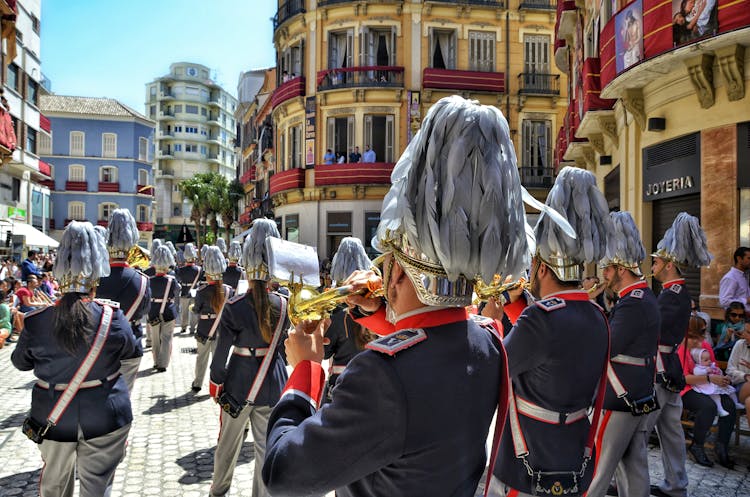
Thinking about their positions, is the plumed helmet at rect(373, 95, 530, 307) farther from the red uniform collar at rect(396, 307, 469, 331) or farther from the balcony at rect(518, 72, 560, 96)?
the balcony at rect(518, 72, 560, 96)

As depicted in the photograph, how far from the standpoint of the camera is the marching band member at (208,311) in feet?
30.9

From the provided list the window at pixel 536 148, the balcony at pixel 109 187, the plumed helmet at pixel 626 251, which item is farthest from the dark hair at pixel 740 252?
the balcony at pixel 109 187

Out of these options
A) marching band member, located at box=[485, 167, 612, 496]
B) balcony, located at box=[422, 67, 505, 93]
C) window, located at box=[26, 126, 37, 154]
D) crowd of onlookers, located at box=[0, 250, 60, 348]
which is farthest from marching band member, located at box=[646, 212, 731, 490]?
window, located at box=[26, 126, 37, 154]

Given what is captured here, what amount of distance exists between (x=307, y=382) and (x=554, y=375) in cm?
184

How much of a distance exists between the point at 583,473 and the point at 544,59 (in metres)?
27.9

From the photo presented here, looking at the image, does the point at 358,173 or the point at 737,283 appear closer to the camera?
the point at 737,283

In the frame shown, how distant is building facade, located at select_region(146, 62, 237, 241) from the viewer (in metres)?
79.2

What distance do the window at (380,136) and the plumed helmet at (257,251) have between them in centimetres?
2210

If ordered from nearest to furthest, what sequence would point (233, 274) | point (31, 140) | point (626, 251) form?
point (626, 251) < point (233, 274) < point (31, 140)

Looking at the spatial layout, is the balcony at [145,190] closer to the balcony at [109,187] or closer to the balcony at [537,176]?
the balcony at [109,187]

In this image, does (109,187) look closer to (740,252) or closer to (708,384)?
(740,252)

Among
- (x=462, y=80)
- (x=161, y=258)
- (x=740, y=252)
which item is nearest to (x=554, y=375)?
(x=740, y=252)

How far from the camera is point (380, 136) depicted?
27.5 metres

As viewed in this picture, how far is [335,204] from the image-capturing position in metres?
27.8
